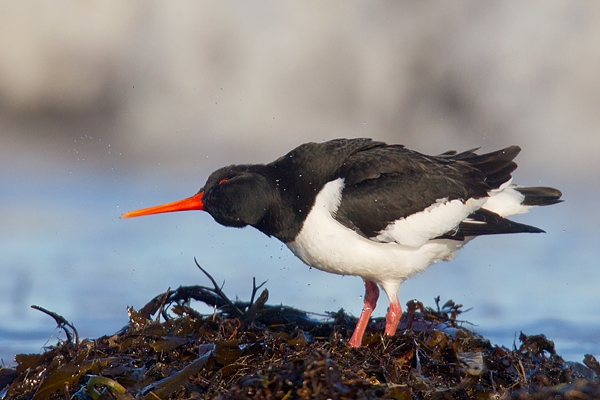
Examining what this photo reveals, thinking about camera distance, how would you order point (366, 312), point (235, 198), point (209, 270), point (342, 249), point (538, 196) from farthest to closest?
point (209, 270) < point (538, 196) < point (366, 312) < point (235, 198) < point (342, 249)

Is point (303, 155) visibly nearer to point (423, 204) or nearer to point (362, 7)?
point (423, 204)

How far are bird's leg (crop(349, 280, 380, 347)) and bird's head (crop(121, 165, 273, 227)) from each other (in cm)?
91

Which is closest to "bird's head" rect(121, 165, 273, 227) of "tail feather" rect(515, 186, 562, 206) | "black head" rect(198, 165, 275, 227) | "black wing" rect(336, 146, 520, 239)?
"black head" rect(198, 165, 275, 227)

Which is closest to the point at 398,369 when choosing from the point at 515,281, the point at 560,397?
the point at 560,397

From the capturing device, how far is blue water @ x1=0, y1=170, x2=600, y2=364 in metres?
5.48

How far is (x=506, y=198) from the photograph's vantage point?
15.8ft

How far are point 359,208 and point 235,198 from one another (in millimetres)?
783

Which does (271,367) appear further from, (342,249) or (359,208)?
(359,208)

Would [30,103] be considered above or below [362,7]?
below

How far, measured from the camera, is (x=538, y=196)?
16.0 feet

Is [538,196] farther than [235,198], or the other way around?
Answer: [538,196]

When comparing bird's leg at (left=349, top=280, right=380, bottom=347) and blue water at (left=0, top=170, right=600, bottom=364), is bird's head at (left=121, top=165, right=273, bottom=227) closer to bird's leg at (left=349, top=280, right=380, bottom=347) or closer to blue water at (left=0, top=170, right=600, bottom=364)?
bird's leg at (left=349, top=280, right=380, bottom=347)

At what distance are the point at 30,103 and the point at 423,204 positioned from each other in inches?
302

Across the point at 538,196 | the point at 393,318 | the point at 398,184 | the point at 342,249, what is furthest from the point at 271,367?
the point at 538,196
